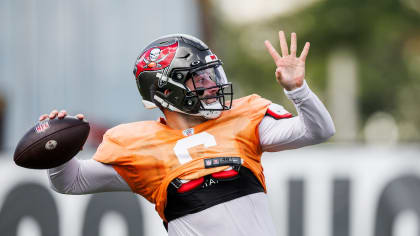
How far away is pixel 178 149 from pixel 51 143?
61 centimetres

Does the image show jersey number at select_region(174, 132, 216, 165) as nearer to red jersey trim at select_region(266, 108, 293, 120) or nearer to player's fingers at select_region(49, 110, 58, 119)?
red jersey trim at select_region(266, 108, 293, 120)

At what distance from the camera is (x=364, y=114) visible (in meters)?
21.7

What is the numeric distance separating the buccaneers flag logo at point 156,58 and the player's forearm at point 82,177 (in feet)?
1.82

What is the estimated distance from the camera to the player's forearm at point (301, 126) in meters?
3.05

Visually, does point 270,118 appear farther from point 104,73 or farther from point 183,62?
point 104,73

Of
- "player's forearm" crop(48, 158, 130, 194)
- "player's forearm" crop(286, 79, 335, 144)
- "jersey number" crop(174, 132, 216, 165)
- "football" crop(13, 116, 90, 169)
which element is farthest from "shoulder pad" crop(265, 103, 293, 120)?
"football" crop(13, 116, 90, 169)

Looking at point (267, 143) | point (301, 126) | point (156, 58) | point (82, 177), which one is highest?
point (156, 58)

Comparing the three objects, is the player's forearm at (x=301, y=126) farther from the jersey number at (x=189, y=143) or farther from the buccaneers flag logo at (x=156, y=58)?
the buccaneers flag logo at (x=156, y=58)

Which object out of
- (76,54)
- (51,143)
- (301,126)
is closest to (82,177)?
(51,143)

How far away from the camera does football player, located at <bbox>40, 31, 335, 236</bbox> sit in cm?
318

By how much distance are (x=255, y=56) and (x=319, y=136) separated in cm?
2210

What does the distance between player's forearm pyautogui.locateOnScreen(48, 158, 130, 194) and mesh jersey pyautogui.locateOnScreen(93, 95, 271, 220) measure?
43mm

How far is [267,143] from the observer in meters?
3.31

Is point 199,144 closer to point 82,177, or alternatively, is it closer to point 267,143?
point 267,143
